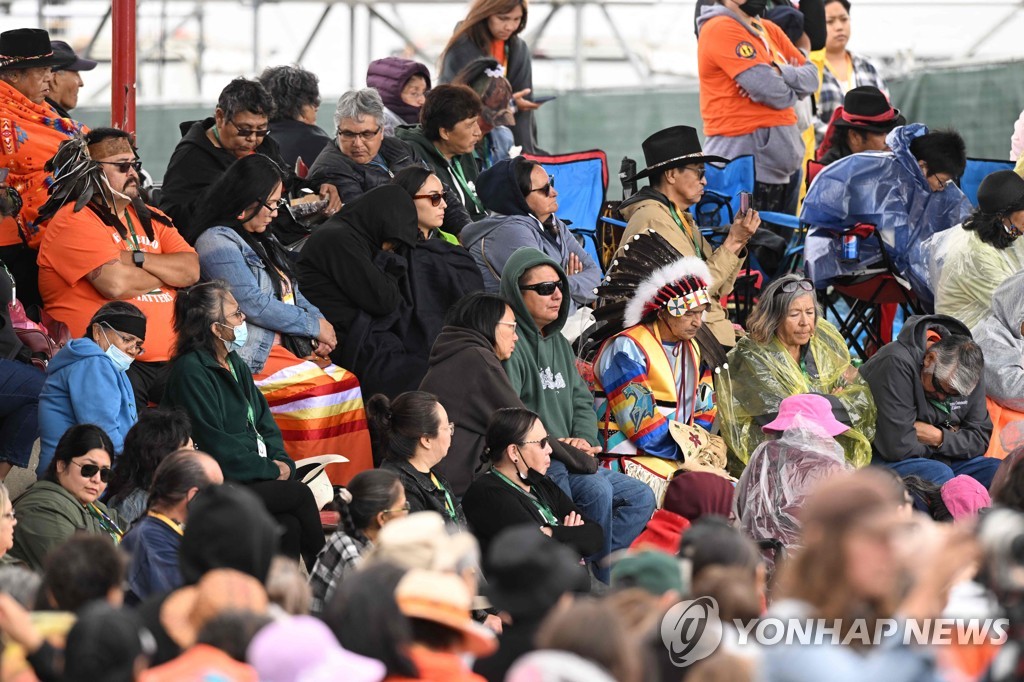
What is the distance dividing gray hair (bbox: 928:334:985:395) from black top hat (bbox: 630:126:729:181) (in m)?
1.62

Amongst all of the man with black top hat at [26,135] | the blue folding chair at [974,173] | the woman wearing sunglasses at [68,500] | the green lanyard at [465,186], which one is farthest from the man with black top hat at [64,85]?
the blue folding chair at [974,173]

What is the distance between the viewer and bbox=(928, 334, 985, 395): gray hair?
7555 mm

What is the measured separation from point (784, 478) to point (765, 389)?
82cm

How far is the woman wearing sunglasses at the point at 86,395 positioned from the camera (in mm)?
5980

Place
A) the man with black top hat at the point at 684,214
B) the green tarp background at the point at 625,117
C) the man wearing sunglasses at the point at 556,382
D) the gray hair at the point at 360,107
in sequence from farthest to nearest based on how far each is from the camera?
the green tarp background at the point at 625,117
the man with black top hat at the point at 684,214
the gray hair at the point at 360,107
the man wearing sunglasses at the point at 556,382

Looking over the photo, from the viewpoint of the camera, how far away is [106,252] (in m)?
6.70

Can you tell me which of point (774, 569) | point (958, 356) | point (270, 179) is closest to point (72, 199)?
point (270, 179)

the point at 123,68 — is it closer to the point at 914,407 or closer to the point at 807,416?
the point at 807,416

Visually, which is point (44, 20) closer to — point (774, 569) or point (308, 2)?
point (308, 2)

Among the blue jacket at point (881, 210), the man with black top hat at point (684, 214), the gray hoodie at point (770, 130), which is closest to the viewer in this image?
the man with black top hat at point (684, 214)

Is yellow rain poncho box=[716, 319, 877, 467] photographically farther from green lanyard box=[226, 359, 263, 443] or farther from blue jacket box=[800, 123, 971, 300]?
green lanyard box=[226, 359, 263, 443]

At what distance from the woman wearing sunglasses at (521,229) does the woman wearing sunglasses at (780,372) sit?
90 cm

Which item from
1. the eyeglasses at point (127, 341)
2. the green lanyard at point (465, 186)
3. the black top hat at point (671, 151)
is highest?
the black top hat at point (671, 151)

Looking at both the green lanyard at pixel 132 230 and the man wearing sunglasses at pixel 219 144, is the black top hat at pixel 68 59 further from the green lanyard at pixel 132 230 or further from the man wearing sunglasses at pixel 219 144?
the green lanyard at pixel 132 230
